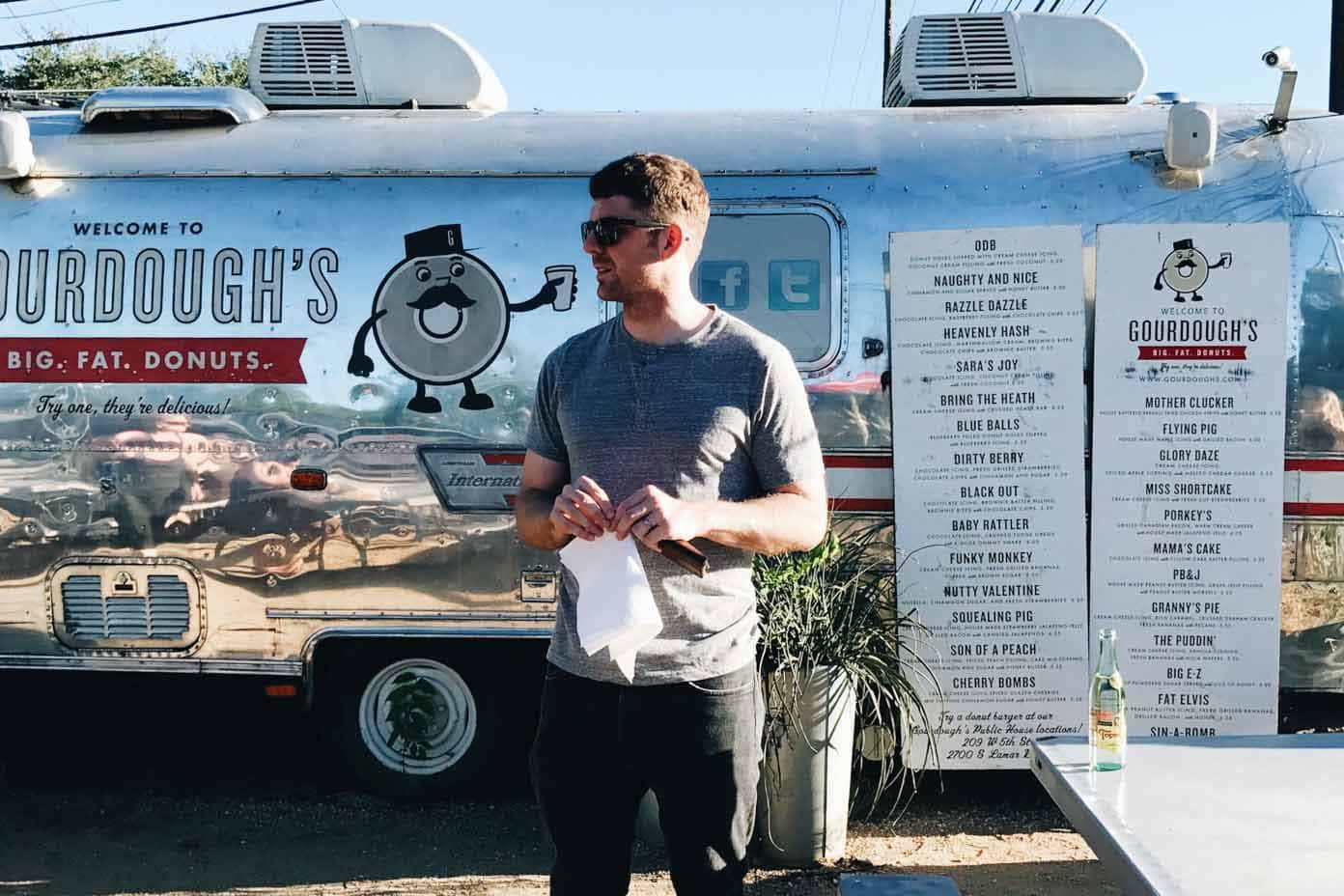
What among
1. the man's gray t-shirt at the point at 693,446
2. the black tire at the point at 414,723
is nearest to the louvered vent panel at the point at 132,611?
the black tire at the point at 414,723

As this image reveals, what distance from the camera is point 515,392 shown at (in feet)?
16.9

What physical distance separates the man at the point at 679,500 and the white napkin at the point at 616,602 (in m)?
0.02

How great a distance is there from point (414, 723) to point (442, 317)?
1.64 meters

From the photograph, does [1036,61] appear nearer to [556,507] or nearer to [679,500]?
[679,500]

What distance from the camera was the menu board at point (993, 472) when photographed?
517 cm

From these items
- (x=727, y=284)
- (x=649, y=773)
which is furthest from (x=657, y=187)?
(x=727, y=284)

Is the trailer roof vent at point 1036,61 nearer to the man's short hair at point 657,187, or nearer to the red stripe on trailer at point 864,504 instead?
the red stripe on trailer at point 864,504

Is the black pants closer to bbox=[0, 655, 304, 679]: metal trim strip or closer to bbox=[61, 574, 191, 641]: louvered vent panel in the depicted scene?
bbox=[0, 655, 304, 679]: metal trim strip

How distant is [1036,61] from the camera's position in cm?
556

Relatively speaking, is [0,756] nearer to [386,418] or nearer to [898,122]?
[386,418]

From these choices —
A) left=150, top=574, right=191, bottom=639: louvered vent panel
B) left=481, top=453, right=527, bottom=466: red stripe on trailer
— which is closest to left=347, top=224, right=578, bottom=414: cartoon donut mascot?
left=481, top=453, right=527, bottom=466: red stripe on trailer

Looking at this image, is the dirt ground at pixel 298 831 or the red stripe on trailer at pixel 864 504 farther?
the red stripe on trailer at pixel 864 504

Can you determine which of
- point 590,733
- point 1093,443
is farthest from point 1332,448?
point 590,733

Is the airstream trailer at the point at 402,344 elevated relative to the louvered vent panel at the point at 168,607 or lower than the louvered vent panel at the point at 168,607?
elevated
